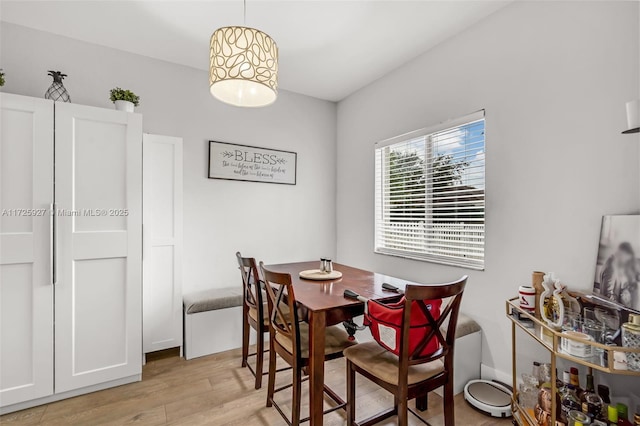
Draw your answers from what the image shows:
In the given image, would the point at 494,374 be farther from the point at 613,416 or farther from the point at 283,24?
the point at 283,24

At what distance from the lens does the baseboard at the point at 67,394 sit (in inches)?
76.4

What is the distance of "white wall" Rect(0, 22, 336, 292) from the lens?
2.53m

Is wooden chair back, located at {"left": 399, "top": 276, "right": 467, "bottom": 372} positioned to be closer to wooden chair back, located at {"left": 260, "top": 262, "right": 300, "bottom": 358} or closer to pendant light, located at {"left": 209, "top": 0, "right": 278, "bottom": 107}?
wooden chair back, located at {"left": 260, "top": 262, "right": 300, "bottom": 358}

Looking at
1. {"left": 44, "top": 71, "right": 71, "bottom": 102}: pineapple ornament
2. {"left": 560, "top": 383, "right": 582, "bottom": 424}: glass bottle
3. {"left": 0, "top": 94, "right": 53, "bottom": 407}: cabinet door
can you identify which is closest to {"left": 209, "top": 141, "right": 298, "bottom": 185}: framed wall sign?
{"left": 44, "top": 71, "right": 71, "bottom": 102}: pineapple ornament

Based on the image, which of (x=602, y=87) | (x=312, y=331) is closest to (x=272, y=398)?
(x=312, y=331)

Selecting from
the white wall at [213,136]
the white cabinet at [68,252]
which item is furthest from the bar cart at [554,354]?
the white cabinet at [68,252]

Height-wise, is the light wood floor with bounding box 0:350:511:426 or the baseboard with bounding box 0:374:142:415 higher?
the baseboard with bounding box 0:374:142:415

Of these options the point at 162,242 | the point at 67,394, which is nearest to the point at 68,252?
the point at 162,242

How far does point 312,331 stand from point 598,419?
1437mm

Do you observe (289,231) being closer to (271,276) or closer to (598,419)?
(271,276)

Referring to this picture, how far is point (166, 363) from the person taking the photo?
8.55 ft

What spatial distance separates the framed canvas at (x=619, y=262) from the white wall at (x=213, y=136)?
276 cm

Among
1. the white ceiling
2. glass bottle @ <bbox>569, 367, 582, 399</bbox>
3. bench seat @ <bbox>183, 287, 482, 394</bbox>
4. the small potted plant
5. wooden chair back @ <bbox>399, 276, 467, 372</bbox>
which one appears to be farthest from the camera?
bench seat @ <bbox>183, 287, 482, 394</bbox>

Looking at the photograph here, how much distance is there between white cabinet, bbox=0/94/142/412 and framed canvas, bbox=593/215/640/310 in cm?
300
